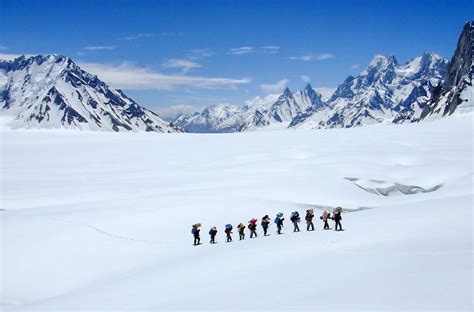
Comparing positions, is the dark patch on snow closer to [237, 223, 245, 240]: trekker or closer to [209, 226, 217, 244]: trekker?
[237, 223, 245, 240]: trekker

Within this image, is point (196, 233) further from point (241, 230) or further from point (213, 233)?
point (241, 230)

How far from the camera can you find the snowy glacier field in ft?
48.6

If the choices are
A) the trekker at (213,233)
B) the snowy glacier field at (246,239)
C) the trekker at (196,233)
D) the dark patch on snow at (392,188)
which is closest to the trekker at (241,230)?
the snowy glacier field at (246,239)

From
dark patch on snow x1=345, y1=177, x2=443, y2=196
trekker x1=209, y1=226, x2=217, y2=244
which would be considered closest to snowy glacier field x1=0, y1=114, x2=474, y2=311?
dark patch on snow x1=345, y1=177, x2=443, y2=196

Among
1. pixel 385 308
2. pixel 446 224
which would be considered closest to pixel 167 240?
pixel 446 224

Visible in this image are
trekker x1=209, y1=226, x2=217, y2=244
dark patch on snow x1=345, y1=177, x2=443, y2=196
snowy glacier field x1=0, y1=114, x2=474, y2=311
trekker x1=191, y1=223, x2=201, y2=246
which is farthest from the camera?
dark patch on snow x1=345, y1=177, x2=443, y2=196

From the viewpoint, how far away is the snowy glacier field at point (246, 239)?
1481 centimetres

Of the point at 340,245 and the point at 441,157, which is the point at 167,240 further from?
the point at 441,157

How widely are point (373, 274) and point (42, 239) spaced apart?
1932 centimetres

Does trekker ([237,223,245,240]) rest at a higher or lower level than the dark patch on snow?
lower

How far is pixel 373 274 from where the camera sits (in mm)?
15273

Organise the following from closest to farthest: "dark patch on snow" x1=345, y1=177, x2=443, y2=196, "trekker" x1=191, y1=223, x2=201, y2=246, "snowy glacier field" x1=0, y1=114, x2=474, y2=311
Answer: "snowy glacier field" x1=0, y1=114, x2=474, y2=311
"trekker" x1=191, y1=223, x2=201, y2=246
"dark patch on snow" x1=345, y1=177, x2=443, y2=196

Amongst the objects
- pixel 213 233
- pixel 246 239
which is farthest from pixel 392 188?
pixel 213 233

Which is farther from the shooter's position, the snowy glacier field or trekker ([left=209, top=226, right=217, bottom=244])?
trekker ([left=209, top=226, right=217, bottom=244])
